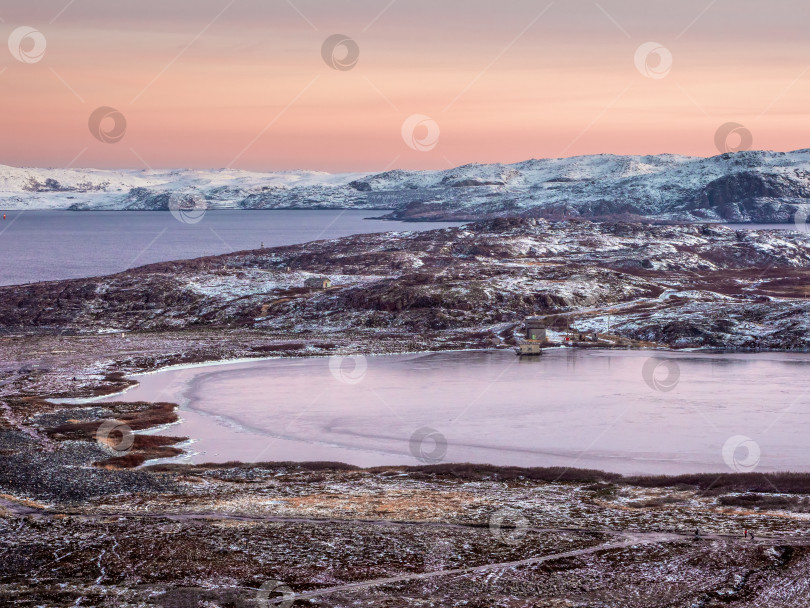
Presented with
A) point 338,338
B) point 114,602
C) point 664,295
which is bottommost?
point 114,602

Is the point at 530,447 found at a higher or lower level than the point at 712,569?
higher

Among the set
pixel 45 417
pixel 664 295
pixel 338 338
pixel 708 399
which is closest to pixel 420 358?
pixel 338 338

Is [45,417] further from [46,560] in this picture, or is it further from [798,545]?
[798,545]
